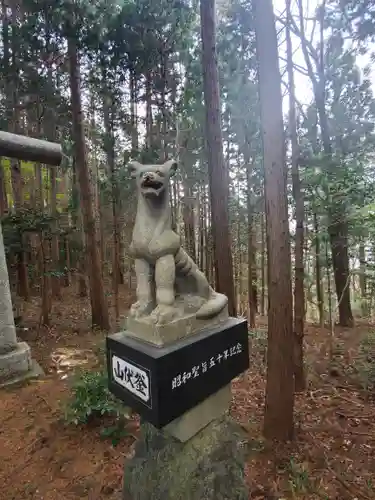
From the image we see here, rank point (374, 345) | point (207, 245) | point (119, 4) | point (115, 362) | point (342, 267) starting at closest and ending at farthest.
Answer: point (115, 362) < point (374, 345) < point (119, 4) < point (342, 267) < point (207, 245)

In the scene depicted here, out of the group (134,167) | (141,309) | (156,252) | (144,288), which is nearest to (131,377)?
(141,309)

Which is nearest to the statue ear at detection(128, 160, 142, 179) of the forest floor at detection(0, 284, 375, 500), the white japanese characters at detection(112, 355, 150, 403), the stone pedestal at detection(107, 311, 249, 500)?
the stone pedestal at detection(107, 311, 249, 500)

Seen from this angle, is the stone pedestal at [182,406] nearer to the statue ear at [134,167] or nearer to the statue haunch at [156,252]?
the statue haunch at [156,252]

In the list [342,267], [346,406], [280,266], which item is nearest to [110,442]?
[280,266]

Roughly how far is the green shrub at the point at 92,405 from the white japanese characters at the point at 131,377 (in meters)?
1.42

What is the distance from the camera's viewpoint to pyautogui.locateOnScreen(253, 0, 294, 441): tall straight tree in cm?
289

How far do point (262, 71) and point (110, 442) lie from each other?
396 cm

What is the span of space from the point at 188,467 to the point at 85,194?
5.73m

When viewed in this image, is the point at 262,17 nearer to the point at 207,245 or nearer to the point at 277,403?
the point at 277,403

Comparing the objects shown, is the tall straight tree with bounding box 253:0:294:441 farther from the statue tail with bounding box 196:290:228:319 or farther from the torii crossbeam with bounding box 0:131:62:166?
the torii crossbeam with bounding box 0:131:62:166

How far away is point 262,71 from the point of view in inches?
115

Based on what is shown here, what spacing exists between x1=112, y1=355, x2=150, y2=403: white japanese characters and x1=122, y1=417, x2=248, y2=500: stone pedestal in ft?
1.64

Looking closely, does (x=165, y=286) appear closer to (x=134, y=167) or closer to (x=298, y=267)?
(x=134, y=167)

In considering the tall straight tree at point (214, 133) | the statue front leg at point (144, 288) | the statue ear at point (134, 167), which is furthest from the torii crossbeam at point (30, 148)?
the statue front leg at point (144, 288)
